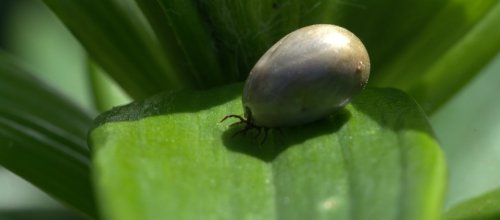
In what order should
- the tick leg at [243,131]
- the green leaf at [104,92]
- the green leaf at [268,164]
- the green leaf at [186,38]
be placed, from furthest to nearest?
1. the green leaf at [104,92]
2. the green leaf at [186,38]
3. the tick leg at [243,131]
4. the green leaf at [268,164]

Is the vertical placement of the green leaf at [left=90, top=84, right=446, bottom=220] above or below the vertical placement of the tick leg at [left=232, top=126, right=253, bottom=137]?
above

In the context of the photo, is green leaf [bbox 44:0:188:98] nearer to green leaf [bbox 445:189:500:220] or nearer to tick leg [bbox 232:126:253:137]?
tick leg [bbox 232:126:253:137]

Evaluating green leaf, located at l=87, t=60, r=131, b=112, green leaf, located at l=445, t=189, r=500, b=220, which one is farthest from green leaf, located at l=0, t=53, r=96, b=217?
green leaf, located at l=445, t=189, r=500, b=220

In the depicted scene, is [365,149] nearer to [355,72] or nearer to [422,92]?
[355,72]

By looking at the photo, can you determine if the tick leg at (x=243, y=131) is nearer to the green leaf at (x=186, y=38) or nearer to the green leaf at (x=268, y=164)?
the green leaf at (x=268, y=164)

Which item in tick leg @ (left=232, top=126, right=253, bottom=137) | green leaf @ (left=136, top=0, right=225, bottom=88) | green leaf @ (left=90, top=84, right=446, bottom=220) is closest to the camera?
green leaf @ (left=90, top=84, right=446, bottom=220)

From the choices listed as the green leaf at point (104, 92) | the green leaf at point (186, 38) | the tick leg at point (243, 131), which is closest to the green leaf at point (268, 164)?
the tick leg at point (243, 131)
